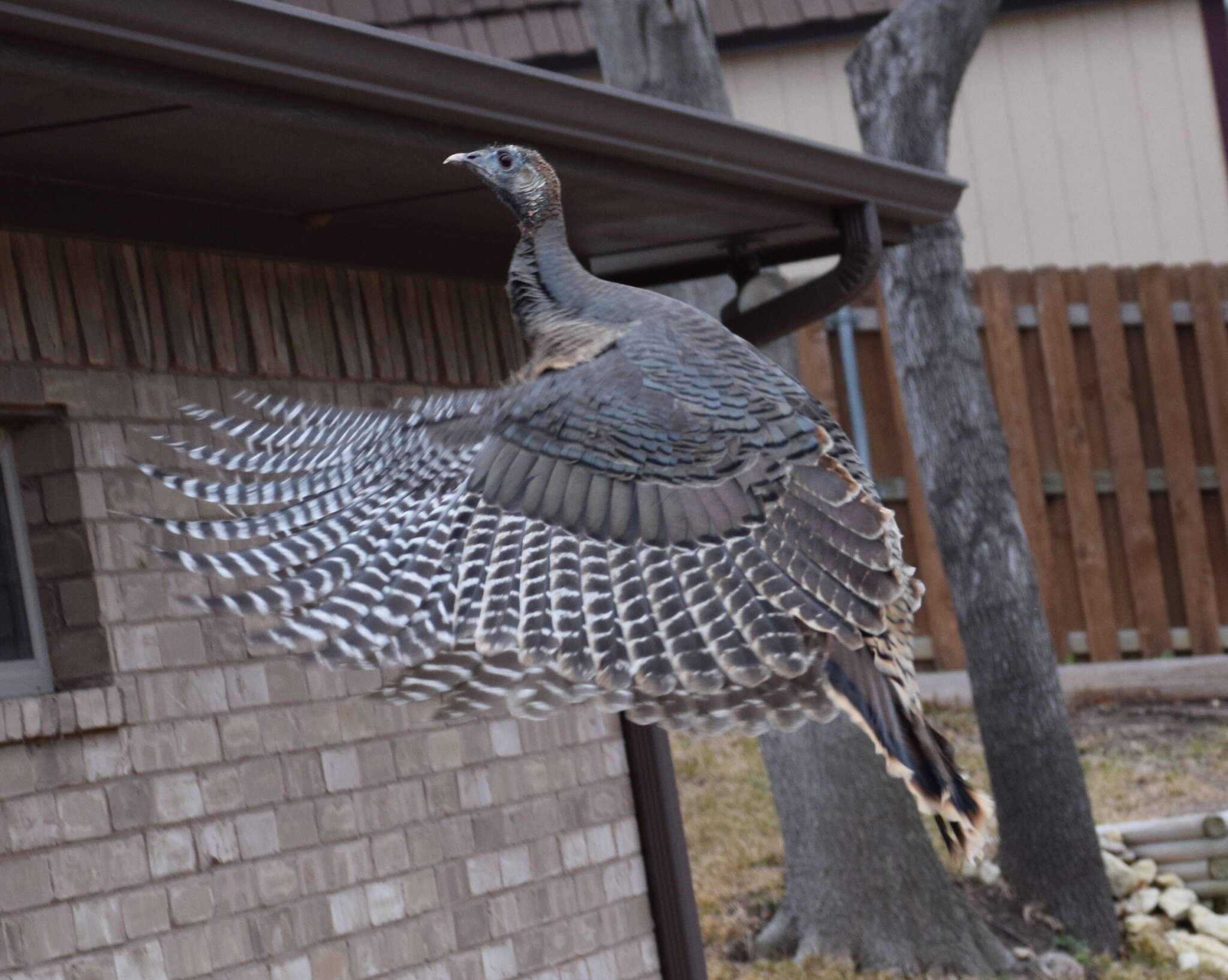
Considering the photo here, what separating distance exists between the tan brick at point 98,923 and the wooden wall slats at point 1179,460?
22.7 feet

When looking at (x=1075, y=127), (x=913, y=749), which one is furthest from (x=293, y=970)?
(x=1075, y=127)

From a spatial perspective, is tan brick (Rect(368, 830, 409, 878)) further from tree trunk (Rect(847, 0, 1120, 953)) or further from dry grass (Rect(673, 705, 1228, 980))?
tree trunk (Rect(847, 0, 1120, 953))

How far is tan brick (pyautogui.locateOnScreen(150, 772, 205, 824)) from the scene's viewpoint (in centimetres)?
365

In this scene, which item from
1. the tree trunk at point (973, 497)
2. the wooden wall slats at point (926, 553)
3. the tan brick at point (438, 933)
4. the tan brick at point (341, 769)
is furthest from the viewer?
the wooden wall slats at point (926, 553)

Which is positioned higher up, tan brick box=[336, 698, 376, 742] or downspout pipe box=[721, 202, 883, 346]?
downspout pipe box=[721, 202, 883, 346]

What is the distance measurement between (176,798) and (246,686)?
34 centimetres

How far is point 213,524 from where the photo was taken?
2881 mm

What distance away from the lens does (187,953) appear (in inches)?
143

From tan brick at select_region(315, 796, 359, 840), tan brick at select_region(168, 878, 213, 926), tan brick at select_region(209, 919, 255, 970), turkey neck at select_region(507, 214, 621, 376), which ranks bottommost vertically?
tan brick at select_region(209, 919, 255, 970)

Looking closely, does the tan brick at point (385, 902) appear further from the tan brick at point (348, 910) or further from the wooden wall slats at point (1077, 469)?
the wooden wall slats at point (1077, 469)

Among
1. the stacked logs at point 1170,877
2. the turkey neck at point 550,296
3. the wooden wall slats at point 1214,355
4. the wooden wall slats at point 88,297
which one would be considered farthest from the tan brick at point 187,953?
the wooden wall slats at point 1214,355

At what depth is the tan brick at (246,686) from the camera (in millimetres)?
3904

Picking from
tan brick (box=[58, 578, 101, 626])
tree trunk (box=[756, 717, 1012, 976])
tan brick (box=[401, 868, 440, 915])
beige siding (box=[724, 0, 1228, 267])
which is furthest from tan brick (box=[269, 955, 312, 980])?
beige siding (box=[724, 0, 1228, 267])

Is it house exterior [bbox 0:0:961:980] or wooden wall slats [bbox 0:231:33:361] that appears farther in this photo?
wooden wall slats [bbox 0:231:33:361]
